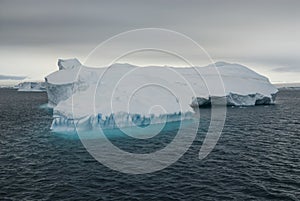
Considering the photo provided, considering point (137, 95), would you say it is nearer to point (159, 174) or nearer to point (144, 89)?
point (144, 89)

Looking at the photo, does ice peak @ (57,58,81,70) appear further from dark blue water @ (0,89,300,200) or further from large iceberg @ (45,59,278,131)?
dark blue water @ (0,89,300,200)

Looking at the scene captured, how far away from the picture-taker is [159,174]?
928 inches

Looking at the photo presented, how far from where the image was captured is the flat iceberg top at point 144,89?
41531 millimetres

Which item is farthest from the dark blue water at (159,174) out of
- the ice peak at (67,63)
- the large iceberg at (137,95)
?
the ice peak at (67,63)

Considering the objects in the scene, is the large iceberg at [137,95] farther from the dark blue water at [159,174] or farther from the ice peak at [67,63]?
the dark blue water at [159,174]

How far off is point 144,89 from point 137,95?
4.62 meters

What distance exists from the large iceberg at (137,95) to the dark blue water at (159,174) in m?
5.08

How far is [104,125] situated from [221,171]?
20.1m

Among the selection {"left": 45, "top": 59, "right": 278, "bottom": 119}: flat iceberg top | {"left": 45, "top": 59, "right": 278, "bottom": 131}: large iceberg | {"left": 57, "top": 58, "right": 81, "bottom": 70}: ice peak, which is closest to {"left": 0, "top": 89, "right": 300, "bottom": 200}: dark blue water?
{"left": 45, "top": 59, "right": 278, "bottom": 131}: large iceberg

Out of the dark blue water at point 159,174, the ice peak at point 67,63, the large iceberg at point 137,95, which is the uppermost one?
the ice peak at point 67,63

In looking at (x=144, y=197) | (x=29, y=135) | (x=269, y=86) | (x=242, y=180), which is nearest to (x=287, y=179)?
(x=242, y=180)

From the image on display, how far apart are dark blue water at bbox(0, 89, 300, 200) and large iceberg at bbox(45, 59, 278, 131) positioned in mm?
5084

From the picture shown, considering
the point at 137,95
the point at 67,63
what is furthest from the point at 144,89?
the point at 67,63

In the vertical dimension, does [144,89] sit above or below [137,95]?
above
